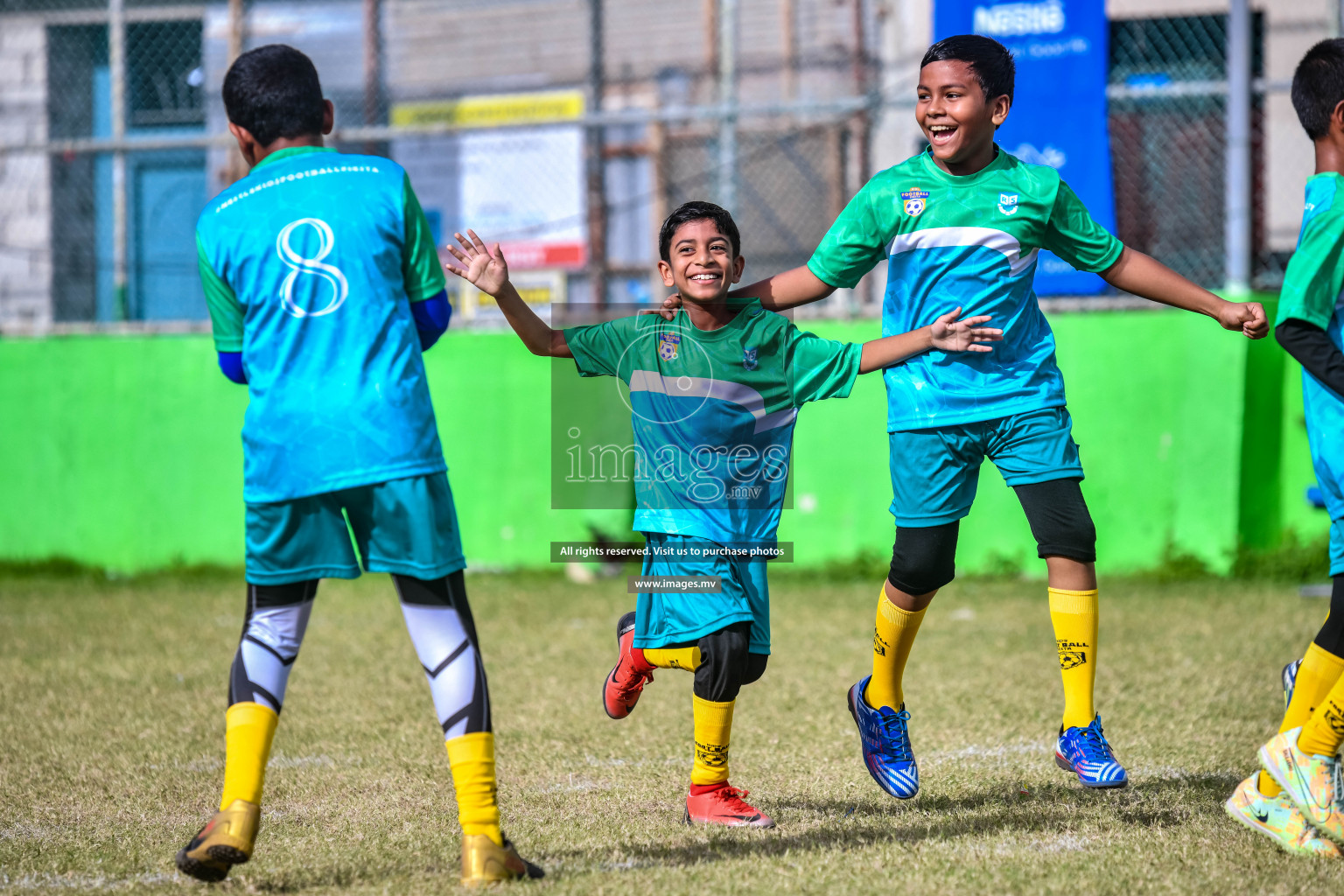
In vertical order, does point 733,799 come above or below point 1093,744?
below

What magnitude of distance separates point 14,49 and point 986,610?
9046 millimetres

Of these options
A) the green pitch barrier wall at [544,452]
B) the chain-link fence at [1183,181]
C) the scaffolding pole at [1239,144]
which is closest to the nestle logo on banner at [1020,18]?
the chain-link fence at [1183,181]

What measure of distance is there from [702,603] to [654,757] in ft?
3.46

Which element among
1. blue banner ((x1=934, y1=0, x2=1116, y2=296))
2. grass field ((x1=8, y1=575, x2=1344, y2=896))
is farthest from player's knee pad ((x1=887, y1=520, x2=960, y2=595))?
blue banner ((x1=934, y1=0, x2=1116, y2=296))

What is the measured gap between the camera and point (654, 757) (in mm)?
4387

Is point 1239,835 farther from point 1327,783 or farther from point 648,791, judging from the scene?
point 648,791

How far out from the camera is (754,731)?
473 centimetres

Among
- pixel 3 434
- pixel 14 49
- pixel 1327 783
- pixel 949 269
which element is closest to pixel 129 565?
pixel 3 434

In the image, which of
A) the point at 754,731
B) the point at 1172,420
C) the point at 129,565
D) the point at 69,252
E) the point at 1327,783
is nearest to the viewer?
the point at 1327,783

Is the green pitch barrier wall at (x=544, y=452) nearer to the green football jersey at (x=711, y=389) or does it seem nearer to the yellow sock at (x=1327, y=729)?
the green football jersey at (x=711, y=389)

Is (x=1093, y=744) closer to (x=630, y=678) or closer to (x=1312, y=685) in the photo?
(x=1312, y=685)

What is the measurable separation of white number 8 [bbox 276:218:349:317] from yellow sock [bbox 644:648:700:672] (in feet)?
4.27

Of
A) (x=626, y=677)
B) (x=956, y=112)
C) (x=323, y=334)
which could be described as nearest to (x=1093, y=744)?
(x=626, y=677)

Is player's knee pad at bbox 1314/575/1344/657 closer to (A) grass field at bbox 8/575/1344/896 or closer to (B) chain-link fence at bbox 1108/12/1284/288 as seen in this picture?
(A) grass field at bbox 8/575/1344/896
